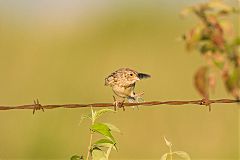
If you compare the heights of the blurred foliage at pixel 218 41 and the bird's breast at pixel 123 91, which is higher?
the blurred foliage at pixel 218 41

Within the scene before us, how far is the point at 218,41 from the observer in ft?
24.2

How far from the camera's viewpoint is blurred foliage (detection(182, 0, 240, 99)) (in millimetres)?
7324

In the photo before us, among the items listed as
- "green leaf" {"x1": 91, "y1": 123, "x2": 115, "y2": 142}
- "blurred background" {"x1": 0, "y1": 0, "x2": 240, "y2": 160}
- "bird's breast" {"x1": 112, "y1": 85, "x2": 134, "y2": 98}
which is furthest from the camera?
"blurred background" {"x1": 0, "y1": 0, "x2": 240, "y2": 160}

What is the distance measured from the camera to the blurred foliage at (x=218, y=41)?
7.32 m

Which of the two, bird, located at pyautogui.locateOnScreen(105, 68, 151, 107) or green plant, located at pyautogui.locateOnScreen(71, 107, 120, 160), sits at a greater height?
bird, located at pyautogui.locateOnScreen(105, 68, 151, 107)

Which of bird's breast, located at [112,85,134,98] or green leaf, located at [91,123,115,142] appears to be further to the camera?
bird's breast, located at [112,85,134,98]

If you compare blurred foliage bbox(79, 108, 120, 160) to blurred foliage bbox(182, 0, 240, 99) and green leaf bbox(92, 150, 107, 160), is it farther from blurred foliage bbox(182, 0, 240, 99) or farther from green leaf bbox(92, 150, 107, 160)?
blurred foliage bbox(182, 0, 240, 99)

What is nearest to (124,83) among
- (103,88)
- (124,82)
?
(124,82)

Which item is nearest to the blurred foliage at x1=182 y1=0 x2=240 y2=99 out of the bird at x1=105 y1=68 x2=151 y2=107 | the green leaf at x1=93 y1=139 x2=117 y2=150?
the bird at x1=105 y1=68 x2=151 y2=107

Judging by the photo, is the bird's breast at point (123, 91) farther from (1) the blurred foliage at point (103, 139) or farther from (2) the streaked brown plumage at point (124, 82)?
(1) the blurred foliage at point (103, 139)

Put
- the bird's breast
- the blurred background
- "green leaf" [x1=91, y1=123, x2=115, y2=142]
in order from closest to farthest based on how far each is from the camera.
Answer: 1. "green leaf" [x1=91, y1=123, x2=115, y2=142]
2. the bird's breast
3. the blurred background

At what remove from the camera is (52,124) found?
15.0 m

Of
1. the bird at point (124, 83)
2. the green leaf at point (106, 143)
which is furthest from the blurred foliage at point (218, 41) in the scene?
the green leaf at point (106, 143)

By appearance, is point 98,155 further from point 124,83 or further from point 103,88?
point 103,88
